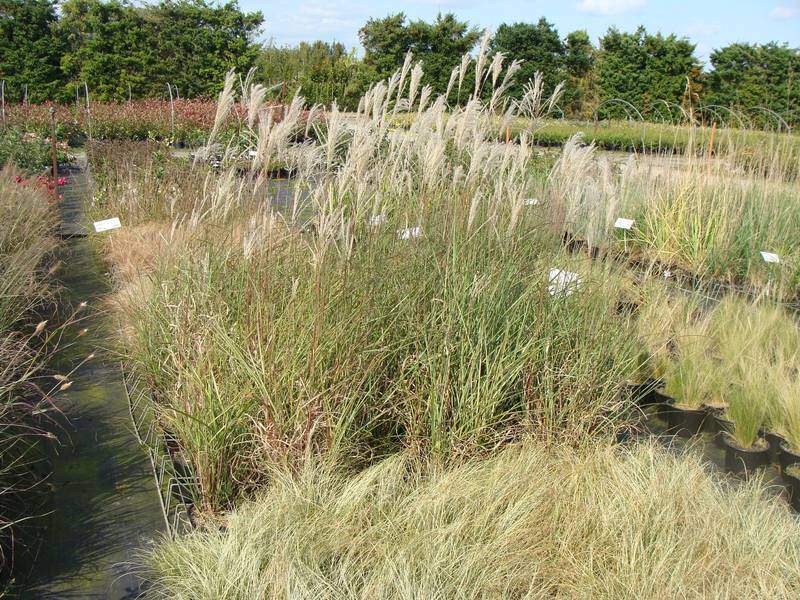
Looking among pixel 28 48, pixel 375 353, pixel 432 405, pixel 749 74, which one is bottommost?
pixel 432 405

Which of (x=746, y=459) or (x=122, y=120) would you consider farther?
(x=122, y=120)

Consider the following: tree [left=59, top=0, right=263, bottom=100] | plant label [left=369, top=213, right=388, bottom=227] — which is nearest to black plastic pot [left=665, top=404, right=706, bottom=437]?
plant label [left=369, top=213, right=388, bottom=227]

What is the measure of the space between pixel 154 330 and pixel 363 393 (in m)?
1.11

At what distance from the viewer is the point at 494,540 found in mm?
2209

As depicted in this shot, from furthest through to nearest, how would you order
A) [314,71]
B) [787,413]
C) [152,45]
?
[152,45] < [314,71] < [787,413]

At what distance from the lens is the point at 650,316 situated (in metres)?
4.11

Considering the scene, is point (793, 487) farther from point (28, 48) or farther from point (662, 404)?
point (28, 48)

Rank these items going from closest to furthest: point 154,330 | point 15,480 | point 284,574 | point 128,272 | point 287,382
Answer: point 284,574 < point 287,382 < point 15,480 < point 154,330 < point 128,272

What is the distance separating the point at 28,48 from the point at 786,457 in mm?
22276

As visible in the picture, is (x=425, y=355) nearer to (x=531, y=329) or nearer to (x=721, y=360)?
(x=531, y=329)

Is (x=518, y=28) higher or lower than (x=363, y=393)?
higher

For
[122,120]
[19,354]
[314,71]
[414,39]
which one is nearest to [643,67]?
[414,39]

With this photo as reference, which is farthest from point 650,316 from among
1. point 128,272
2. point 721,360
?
point 128,272

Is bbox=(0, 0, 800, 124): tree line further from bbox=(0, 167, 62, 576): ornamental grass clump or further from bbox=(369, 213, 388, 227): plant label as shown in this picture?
bbox=(369, 213, 388, 227): plant label
